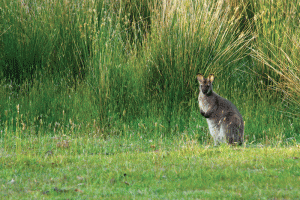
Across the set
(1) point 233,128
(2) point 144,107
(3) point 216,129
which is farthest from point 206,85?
(2) point 144,107

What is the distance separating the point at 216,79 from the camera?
32.5 feet

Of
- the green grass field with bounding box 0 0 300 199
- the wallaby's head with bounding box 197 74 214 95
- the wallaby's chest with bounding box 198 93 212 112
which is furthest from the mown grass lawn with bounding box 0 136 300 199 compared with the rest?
the wallaby's head with bounding box 197 74 214 95

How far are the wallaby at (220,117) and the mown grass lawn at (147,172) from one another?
1.13 feet

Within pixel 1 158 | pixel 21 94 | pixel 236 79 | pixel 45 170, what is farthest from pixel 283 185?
pixel 21 94

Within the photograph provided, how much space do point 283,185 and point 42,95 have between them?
6315mm

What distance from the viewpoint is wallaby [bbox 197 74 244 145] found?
283 inches

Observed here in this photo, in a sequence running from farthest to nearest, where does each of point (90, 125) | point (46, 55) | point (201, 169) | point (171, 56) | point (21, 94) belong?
point (46, 55) → point (21, 94) → point (171, 56) → point (90, 125) → point (201, 169)

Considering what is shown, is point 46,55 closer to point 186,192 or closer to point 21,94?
point 21,94

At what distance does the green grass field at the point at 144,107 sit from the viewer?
5305mm

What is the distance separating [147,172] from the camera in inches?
221

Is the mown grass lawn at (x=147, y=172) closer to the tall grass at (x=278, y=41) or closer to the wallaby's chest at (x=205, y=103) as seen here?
the wallaby's chest at (x=205, y=103)

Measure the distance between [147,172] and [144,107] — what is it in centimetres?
371

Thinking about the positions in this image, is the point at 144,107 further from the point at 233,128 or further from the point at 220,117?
the point at 233,128

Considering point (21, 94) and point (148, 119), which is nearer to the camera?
point (148, 119)
